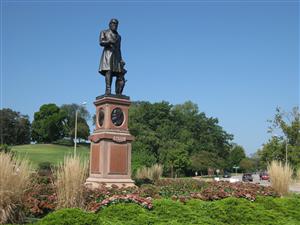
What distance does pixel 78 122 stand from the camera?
9181 centimetres

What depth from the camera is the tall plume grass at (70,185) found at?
8625 mm

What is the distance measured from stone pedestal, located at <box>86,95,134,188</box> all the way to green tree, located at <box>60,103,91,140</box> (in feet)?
227

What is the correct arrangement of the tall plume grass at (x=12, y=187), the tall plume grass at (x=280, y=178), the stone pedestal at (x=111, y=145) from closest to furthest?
the tall plume grass at (x=12, y=187) → the tall plume grass at (x=280, y=178) → the stone pedestal at (x=111, y=145)

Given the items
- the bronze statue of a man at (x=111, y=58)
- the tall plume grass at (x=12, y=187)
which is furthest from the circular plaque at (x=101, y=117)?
the tall plume grass at (x=12, y=187)

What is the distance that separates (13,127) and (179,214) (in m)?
84.1

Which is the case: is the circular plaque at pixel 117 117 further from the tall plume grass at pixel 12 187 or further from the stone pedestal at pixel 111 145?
the tall plume grass at pixel 12 187

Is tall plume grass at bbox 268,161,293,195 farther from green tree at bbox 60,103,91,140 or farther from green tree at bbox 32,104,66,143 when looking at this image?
green tree at bbox 32,104,66,143

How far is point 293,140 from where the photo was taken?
45406 mm

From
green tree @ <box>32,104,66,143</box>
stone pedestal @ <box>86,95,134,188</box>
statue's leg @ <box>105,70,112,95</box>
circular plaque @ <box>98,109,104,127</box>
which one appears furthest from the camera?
green tree @ <box>32,104,66,143</box>

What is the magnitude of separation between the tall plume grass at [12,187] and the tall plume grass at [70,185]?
0.79m

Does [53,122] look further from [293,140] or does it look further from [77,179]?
[77,179]

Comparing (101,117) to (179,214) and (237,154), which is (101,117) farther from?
(237,154)

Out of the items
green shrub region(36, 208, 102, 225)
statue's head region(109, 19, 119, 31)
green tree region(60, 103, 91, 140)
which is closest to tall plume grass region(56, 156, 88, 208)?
green shrub region(36, 208, 102, 225)

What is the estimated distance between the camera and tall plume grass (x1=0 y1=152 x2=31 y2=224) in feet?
24.9
